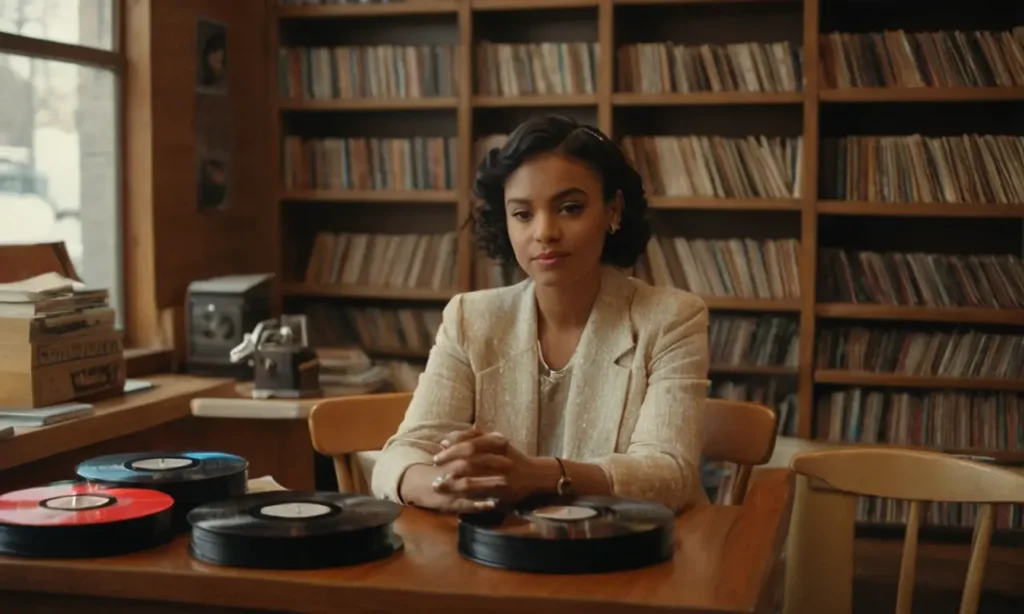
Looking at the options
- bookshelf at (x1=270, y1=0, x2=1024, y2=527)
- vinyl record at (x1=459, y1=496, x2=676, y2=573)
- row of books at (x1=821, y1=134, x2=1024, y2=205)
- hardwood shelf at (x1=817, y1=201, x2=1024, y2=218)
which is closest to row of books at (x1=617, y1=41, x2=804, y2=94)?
bookshelf at (x1=270, y1=0, x2=1024, y2=527)

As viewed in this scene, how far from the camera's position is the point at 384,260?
426cm

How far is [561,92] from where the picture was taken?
400 centimetres

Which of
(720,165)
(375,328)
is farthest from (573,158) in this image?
(375,328)

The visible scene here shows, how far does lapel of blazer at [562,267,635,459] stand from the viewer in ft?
6.83

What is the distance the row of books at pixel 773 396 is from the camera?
3.92 meters

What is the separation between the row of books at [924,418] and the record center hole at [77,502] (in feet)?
9.22

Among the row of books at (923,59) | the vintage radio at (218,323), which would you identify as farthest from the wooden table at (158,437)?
the row of books at (923,59)

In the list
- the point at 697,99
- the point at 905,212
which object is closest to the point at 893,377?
the point at 905,212

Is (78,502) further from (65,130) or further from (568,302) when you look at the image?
(65,130)

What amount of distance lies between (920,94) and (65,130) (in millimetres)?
2506

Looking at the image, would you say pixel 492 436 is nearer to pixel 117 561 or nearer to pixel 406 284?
pixel 117 561

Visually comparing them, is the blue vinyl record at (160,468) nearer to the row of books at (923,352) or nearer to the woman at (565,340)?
the woman at (565,340)

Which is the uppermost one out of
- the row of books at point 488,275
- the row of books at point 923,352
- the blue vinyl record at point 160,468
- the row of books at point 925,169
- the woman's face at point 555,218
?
the row of books at point 925,169

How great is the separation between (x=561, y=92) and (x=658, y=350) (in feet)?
6.77
